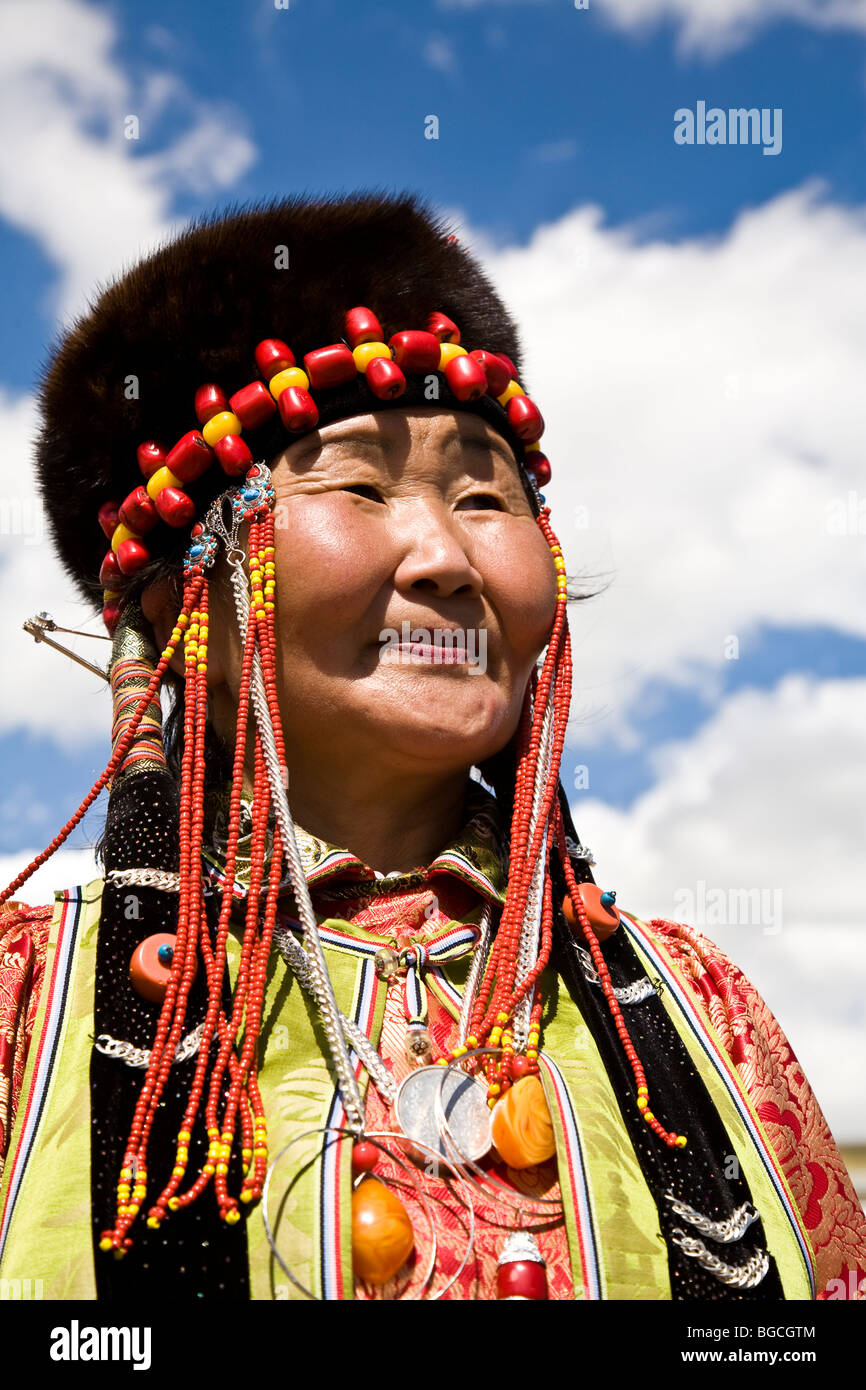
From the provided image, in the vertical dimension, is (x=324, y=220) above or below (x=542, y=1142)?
above

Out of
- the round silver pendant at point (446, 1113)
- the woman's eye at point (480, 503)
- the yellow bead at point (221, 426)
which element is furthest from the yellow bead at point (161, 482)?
the round silver pendant at point (446, 1113)

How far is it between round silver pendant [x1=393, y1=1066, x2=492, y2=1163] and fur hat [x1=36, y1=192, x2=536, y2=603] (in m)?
1.20

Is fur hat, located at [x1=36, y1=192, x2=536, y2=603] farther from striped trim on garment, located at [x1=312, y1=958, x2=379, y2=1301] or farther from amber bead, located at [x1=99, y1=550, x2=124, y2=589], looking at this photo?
striped trim on garment, located at [x1=312, y1=958, x2=379, y2=1301]

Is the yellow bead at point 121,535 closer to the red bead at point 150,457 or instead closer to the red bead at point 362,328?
the red bead at point 150,457

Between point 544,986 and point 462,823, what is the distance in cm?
38

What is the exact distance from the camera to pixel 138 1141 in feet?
6.49

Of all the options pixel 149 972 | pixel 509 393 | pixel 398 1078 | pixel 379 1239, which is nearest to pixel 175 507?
pixel 509 393

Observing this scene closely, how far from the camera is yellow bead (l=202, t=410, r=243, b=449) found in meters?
2.56

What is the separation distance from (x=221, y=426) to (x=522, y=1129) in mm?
1423

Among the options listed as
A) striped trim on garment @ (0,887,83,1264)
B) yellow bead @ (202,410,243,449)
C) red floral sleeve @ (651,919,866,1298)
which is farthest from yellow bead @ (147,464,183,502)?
red floral sleeve @ (651,919,866,1298)

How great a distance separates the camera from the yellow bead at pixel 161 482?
8.65 ft

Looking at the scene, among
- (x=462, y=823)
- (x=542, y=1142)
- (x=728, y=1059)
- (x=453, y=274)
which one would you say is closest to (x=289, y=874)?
(x=462, y=823)

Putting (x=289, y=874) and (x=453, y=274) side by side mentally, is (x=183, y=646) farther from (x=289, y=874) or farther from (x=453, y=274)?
(x=453, y=274)

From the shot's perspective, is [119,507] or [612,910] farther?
[119,507]
